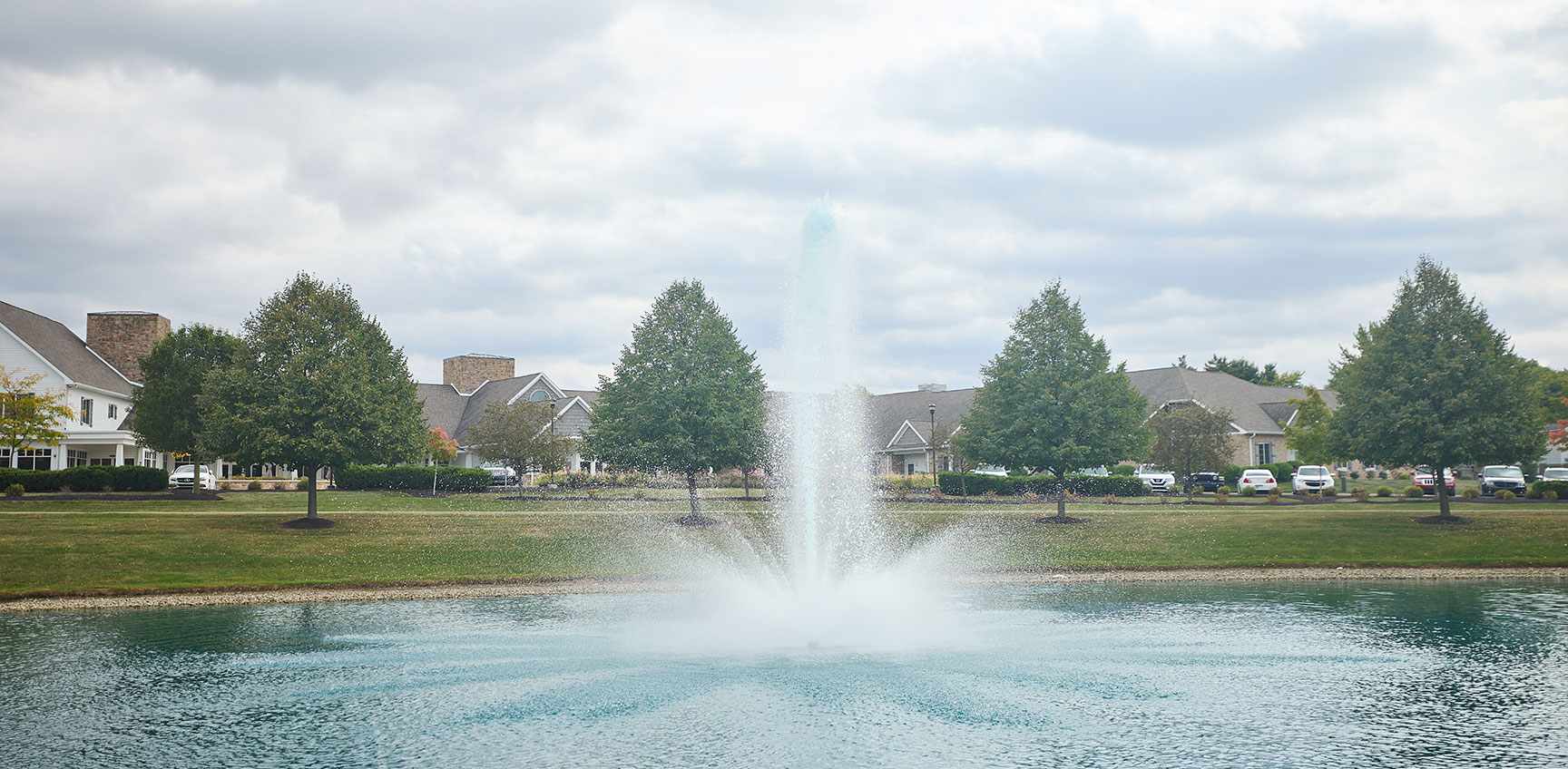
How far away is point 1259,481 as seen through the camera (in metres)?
57.2

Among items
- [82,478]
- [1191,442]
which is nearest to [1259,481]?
[1191,442]

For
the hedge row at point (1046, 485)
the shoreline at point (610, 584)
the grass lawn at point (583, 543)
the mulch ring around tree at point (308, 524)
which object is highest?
the hedge row at point (1046, 485)

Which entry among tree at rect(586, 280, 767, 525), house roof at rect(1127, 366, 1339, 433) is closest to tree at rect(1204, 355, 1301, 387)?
house roof at rect(1127, 366, 1339, 433)

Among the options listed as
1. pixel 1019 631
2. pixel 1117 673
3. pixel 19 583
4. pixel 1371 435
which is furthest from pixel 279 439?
pixel 1371 435

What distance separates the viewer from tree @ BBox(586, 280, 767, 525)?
132 ft

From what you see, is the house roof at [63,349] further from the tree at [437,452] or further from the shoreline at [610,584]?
the shoreline at [610,584]

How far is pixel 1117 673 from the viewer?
15391 millimetres

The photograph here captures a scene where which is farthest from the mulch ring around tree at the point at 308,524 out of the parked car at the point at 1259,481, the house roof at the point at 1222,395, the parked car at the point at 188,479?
the house roof at the point at 1222,395

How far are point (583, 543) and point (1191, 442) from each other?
117 feet

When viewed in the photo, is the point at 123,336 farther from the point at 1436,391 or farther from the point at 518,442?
the point at 1436,391

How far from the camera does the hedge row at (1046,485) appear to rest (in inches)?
2140

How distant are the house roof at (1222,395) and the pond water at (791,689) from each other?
53.3 m

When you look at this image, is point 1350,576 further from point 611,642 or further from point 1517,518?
point 611,642

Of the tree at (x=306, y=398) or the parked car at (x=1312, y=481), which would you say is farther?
the parked car at (x=1312, y=481)
